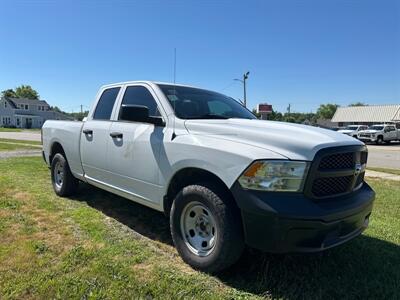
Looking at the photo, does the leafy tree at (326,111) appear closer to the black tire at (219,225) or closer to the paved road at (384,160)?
the paved road at (384,160)

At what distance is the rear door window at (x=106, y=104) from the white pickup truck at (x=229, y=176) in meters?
0.35

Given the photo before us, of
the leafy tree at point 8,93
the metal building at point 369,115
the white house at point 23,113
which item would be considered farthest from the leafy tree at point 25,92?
the metal building at point 369,115

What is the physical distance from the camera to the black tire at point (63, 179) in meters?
6.10

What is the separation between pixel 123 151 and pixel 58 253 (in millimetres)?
1396

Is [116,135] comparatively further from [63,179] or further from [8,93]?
[8,93]

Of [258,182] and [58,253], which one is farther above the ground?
[258,182]

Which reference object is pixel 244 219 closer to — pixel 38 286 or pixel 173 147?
pixel 173 147

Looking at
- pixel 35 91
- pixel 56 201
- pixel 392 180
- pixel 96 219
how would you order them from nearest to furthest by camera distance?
pixel 96 219 → pixel 56 201 → pixel 392 180 → pixel 35 91

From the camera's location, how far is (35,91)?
400 ft

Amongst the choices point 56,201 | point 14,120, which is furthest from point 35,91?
point 56,201

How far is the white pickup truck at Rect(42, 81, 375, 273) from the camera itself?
2.91 metres

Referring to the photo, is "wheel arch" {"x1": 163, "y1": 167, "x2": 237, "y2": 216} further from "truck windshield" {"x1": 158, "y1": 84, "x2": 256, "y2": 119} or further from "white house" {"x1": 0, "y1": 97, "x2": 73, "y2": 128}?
"white house" {"x1": 0, "y1": 97, "x2": 73, "y2": 128}

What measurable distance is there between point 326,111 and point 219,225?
148641mm

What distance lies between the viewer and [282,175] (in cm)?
292
